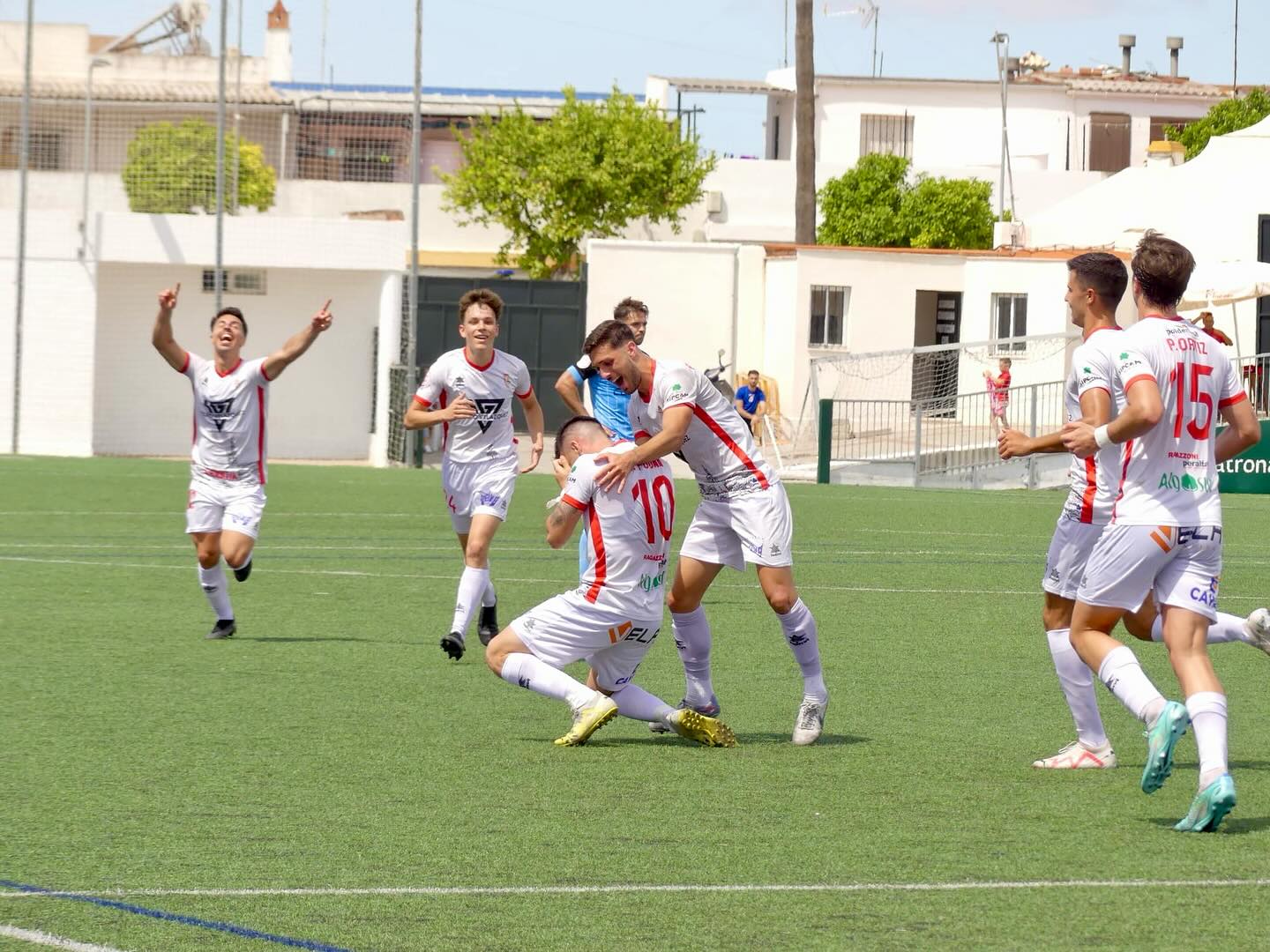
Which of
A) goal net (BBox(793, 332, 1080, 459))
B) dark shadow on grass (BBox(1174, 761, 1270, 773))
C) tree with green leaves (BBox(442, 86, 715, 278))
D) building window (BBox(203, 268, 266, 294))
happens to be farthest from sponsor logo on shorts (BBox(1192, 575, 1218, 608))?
tree with green leaves (BBox(442, 86, 715, 278))

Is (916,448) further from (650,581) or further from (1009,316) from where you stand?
(650,581)

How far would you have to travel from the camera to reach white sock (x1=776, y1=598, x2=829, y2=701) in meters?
8.09

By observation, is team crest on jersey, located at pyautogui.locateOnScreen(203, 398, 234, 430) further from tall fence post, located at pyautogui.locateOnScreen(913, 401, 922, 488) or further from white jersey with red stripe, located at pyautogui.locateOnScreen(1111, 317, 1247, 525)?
tall fence post, located at pyautogui.locateOnScreen(913, 401, 922, 488)

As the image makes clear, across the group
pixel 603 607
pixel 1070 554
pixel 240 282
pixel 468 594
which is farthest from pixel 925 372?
pixel 1070 554

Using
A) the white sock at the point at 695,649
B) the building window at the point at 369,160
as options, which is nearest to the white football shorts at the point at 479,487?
the white sock at the point at 695,649

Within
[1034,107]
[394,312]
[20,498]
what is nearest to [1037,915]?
[20,498]

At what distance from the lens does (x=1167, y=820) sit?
645cm

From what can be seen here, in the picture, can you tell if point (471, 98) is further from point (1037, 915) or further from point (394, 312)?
point (1037, 915)

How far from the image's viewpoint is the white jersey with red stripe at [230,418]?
11648mm

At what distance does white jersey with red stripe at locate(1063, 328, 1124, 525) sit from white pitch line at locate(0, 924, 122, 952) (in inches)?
134

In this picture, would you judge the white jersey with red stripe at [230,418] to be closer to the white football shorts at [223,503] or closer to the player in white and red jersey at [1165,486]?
the white football shorts at [223,503]

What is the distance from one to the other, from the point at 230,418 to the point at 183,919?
674 cm

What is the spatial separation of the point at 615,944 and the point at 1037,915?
116 centimetres

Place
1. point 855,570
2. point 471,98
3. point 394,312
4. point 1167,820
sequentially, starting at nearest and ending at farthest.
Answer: point 1167,820, point 855,570, point 394,312, point 471,98
